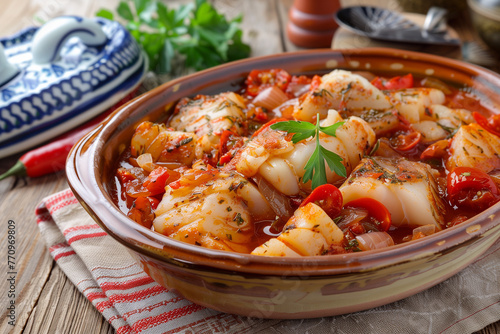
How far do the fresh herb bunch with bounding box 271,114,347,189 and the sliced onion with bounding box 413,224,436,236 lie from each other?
15.7 inches

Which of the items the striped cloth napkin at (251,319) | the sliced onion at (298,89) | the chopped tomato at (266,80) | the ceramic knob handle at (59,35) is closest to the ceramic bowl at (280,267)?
the striped cloth napkin at (251,319)

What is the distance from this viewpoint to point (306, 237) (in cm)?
190

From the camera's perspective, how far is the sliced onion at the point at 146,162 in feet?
8.43

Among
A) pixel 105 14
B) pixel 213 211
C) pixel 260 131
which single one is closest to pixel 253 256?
pixel 213 211

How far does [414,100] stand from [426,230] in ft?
3.46

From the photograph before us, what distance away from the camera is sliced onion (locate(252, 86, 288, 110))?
3.08 metres

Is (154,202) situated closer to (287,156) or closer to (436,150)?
(287,156)

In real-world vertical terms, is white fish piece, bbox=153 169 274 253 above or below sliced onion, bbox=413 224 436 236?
above

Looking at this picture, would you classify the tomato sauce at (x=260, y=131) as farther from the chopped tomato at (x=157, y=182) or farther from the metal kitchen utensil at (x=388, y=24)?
the metal kitchen utensil at (x=388, y=24)

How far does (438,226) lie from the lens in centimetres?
218

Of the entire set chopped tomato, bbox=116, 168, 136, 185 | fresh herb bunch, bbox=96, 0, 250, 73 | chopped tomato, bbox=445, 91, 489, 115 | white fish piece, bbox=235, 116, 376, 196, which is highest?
white fish piece, bbox=235, 116, 376, 196

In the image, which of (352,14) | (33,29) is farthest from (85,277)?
(352,14)

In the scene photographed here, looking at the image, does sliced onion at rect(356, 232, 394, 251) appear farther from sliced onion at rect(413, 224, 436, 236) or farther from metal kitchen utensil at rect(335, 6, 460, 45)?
metal kitchen utensil at rect(335, 6, 460, 45)

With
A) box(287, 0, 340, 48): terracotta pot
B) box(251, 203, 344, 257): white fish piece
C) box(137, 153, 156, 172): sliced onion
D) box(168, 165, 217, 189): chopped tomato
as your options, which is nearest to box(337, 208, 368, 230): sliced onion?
box(251, 203, 344, 257): white fish piece
